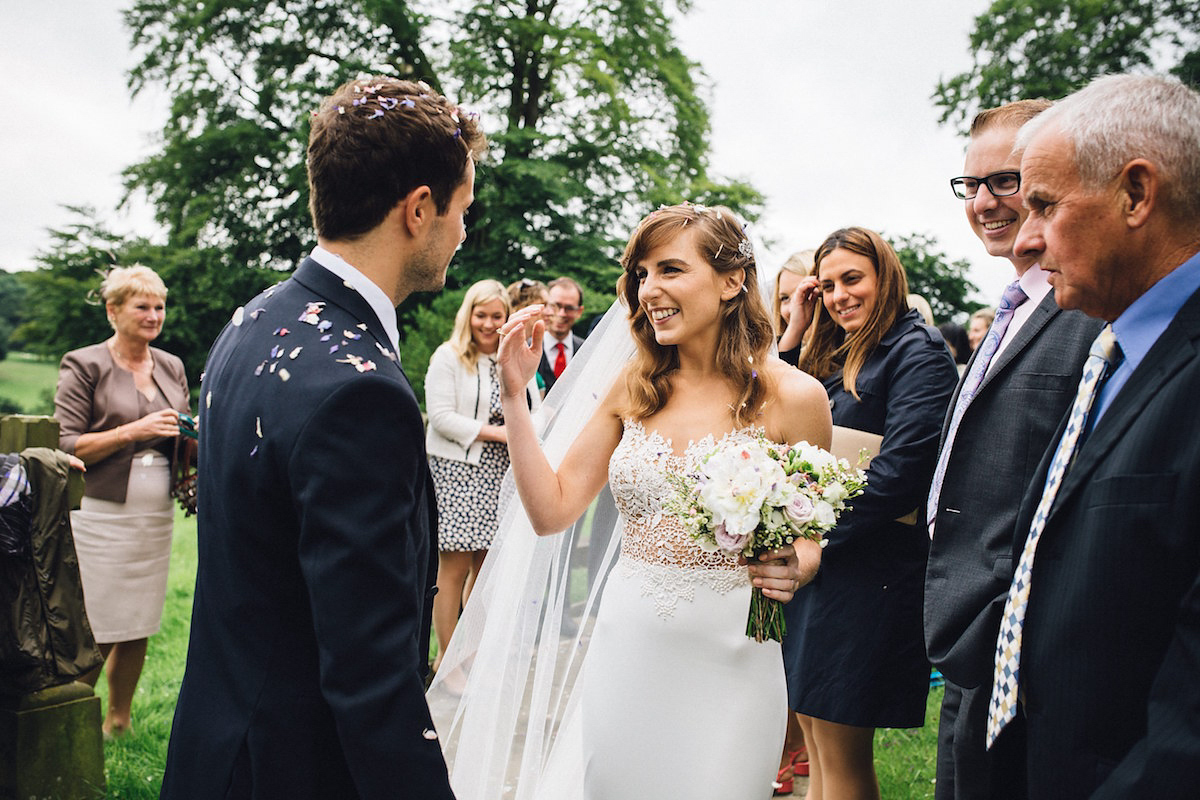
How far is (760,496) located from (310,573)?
1.35 metres

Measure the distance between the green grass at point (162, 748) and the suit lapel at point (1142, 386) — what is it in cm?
320

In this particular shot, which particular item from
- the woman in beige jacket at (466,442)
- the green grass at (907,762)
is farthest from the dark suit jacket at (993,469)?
the woman in beige jacket at (466,442)

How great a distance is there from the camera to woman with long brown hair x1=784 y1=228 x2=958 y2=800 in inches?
136

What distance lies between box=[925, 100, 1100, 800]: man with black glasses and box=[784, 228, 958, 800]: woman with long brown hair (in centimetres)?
72

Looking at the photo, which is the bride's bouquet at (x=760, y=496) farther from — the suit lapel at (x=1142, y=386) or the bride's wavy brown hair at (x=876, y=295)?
the bride's wavy brown hair at (x=876, y=295)

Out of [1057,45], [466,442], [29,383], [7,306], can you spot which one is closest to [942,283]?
[1057,45]

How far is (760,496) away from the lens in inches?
98.5

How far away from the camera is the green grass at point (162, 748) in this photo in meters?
4.35

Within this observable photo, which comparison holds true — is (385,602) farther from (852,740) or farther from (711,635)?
(852,740)

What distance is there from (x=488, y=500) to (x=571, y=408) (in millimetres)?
2517

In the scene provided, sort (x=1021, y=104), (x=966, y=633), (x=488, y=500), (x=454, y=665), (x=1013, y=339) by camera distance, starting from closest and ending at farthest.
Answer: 1. (x=966, y=633)
2. (x=1013, y=339)
3. (x=1021, y=104)
4. (x=454, y=665)
5. (x=488, y=500)

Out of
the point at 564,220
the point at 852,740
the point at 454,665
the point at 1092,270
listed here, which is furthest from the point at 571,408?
the point at 564,220

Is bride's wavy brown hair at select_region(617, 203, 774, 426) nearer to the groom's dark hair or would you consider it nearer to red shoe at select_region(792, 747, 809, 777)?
the groom's dark hair

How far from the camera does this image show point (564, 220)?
19.4 meters
